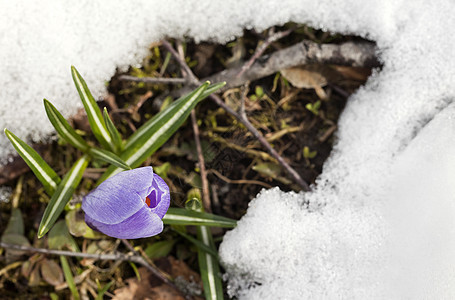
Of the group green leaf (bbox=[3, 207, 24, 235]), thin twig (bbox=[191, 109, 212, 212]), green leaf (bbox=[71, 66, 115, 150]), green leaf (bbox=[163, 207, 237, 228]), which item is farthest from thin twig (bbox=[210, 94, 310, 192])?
green leaf (bbox=[3, 207, 24, 235])

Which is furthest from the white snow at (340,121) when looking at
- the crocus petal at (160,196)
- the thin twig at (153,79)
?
the crocus petal at (160,196)

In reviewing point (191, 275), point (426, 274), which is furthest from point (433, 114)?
point (191, 275)

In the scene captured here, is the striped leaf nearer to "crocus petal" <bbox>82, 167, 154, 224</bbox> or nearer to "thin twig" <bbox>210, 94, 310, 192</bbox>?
"thin twig" <bbox>210, 94, 310, 192</bbox>

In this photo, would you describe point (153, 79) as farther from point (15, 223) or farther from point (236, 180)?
point (15, 223)

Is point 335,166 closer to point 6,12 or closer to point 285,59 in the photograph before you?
point 285,59

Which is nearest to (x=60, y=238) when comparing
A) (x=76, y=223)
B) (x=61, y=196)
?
(x=76, y=223)

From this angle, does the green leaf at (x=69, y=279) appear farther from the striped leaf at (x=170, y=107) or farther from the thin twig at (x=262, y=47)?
the thin twig at (x=262, y=47)
